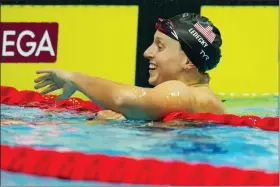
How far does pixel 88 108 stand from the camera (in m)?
3.35

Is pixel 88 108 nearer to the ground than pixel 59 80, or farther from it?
nearer to the ground

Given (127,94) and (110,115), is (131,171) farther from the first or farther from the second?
(110,115)

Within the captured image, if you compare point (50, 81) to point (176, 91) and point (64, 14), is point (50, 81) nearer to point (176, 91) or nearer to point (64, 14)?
point (176, 91)

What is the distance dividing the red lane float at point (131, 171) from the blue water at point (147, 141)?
6 cm

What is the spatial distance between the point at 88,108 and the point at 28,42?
49.1 inches

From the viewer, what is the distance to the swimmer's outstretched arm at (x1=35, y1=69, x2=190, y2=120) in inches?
104

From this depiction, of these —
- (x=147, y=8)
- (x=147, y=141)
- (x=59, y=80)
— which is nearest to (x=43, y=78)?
(x=59, y=80)

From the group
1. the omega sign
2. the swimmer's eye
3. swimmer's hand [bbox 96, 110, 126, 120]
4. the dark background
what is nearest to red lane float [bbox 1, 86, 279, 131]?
swimmer's hand [bbox 96, 110, 126, 120]

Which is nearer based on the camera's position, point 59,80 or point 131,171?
point 131,171

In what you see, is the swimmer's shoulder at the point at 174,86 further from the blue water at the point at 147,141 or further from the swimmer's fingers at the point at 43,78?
the swimmer's fingers at the point at 43,78

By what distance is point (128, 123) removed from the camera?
8.90 feet

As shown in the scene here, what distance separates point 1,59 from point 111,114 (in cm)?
184

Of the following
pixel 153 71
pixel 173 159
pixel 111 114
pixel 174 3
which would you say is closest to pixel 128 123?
pixel 111 114

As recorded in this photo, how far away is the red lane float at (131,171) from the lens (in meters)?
1.91
